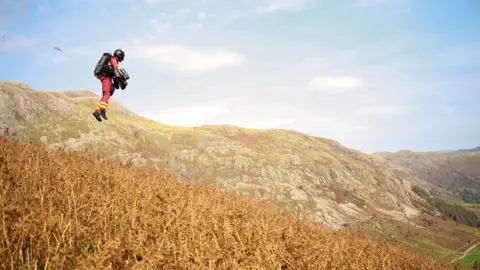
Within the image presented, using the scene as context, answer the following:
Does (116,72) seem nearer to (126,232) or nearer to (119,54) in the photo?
(119,54)

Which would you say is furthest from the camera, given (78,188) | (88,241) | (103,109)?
(103,109)

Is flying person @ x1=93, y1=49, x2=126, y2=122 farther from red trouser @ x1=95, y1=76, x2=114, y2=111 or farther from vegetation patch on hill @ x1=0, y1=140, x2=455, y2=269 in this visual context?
vegetation patch on hill @ x1=0, y1=140, x2=455, y2=269

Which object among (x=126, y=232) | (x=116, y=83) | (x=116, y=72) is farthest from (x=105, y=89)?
(x=126, y=232)

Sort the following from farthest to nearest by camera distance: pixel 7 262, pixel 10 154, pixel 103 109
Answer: pixel 103 109, pixel 10 154, pixel 7 262

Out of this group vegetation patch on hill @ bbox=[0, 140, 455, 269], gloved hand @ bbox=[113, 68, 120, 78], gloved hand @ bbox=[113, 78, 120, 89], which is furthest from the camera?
gloved hand @ bbox=[113, 78, 120, 89]

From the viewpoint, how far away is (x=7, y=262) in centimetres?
362

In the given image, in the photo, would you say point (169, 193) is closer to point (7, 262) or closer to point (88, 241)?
point (88, 241)

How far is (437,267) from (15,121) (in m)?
232

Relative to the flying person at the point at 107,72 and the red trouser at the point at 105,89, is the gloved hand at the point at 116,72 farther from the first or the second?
the red trouser at the point at 105,89

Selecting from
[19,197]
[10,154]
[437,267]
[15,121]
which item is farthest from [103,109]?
[15,121]

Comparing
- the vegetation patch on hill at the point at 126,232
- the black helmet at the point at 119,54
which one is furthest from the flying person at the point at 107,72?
the vegetation patch on hill at the point at 126,232

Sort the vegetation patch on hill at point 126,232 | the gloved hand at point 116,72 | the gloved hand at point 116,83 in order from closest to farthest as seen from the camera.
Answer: the vegetation patch on hill at point 126,232, the gloved hand at point 116,72, the gloved hand at point 116,83

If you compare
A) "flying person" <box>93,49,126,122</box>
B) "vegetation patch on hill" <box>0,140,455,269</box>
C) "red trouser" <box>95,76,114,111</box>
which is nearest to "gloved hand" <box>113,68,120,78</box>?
"flying person" <box>93,49,126,122</box>

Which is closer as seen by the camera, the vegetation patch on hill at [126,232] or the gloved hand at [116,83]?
the vegetation patch on hill at [126,232]
